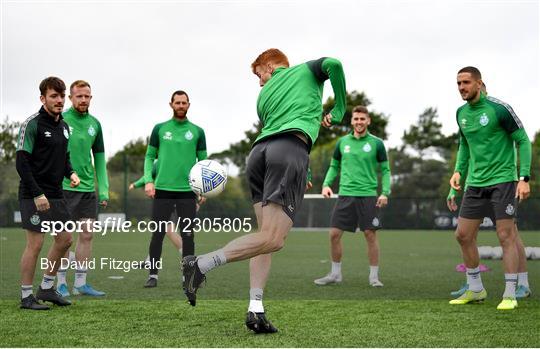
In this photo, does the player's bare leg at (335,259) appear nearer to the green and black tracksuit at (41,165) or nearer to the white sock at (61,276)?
the white sock at (61,276)

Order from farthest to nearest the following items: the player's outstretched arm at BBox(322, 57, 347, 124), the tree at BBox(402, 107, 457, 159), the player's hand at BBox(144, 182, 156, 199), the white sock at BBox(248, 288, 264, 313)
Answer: the tree at BBox(402, 107, 457, 159) < the player's hand at BBox(144, 182, 156, 199) < the white sock at BBox(248, 288, 264, 313) < the player's outstretched arm at BBox(322, 57, 347, 124)

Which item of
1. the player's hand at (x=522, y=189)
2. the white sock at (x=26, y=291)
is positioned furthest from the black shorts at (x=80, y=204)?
the player's hand at (x=522, y=189)

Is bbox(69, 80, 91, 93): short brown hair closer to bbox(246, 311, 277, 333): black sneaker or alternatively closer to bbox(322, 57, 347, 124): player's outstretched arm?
bbox(322, 57, 347, 124): player's outstretched arm

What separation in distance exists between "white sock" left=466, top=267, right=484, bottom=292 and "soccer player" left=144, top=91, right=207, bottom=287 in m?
2.97

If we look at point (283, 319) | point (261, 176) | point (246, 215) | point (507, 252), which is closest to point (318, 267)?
point (507, 252)

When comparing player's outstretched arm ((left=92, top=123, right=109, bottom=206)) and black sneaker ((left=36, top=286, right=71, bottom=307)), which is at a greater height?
player's outstretched arm ((left=92, top=123, right=109, bottom=206))

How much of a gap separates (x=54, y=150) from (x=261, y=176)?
2188 millimetres

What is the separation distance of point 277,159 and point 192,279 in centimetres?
93

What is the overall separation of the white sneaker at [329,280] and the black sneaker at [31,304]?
3221 millimetres

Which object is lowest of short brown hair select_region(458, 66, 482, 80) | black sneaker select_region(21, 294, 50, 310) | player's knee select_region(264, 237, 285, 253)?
black sneaker select_region(21, 294, 50, 310)

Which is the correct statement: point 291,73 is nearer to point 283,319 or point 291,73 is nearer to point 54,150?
point 283,319

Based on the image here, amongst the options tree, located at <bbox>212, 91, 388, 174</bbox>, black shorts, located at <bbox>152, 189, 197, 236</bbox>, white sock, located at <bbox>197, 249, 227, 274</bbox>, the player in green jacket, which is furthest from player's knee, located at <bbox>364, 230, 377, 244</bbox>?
tree, located at <bbox>212, 91, 388, 174</bbox>

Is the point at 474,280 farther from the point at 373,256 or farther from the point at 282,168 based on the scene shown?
the point at 282,168

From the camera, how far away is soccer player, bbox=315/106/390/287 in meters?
7.73
